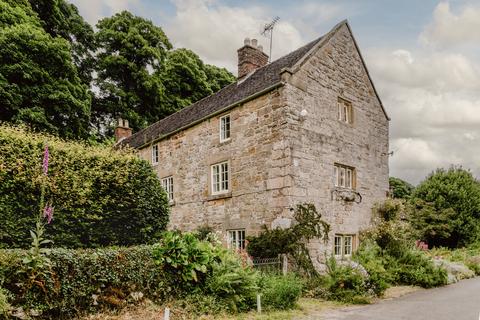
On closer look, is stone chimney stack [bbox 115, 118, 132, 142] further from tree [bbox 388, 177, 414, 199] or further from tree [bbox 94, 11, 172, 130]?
tree [bbox 388, 177, 414, 199]

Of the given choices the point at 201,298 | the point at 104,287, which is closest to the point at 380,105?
the point at 201,298

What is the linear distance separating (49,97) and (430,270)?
2057cm

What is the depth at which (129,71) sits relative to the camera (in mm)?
34188

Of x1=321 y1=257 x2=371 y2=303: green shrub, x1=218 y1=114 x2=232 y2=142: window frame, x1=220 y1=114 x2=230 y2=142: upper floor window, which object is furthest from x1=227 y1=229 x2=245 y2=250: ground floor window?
x1=321 y1=257 x2=371 y2=303: green shrub

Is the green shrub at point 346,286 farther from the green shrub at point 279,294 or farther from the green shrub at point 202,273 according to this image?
the green shrub at point 202,273

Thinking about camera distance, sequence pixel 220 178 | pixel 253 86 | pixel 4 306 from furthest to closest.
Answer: pixel 220 178
pixel 253 86
pixel 4 306

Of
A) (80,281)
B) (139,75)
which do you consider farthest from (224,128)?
(139,75)

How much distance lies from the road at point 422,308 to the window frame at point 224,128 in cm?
865

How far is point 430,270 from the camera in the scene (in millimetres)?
13406

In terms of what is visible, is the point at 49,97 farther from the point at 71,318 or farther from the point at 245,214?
the point at 71,318

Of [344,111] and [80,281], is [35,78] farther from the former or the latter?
[80,281]

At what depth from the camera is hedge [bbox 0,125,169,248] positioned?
354 inches

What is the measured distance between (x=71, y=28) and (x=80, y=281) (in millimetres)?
28570

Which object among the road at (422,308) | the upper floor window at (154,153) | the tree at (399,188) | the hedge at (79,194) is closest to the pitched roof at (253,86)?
the upper floor window at (154,153)
